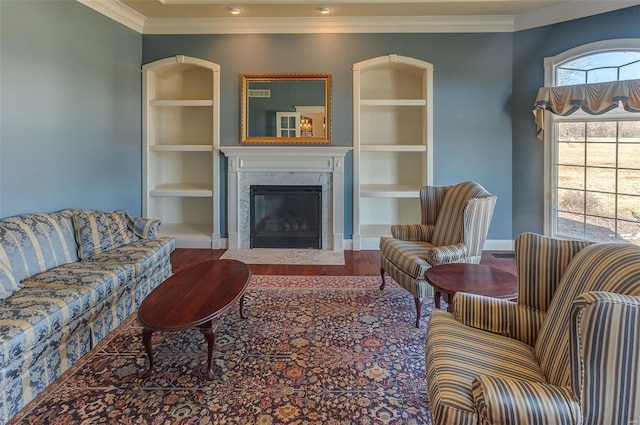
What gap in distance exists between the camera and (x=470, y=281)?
7.84 ft

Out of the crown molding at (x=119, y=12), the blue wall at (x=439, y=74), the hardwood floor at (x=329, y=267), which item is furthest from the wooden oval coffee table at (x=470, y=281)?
the crown molding at (x=119, y=12)

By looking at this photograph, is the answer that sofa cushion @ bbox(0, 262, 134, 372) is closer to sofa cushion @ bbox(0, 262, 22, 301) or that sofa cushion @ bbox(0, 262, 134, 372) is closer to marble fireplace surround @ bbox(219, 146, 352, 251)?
sofa cushion @ bbox(0, 262, 22, 301)

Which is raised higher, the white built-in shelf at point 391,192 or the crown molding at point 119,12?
the crown molding at point 119,12

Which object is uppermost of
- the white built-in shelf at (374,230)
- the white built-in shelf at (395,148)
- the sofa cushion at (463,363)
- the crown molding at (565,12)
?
the crown molding at (565,12)

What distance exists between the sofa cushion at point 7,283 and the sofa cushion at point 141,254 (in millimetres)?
610

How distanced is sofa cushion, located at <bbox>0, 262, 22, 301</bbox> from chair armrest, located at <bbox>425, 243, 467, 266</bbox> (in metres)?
2.85

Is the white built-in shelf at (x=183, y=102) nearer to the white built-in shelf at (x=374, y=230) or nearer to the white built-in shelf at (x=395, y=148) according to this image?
the white built-in shelf at (x=395, y=148)

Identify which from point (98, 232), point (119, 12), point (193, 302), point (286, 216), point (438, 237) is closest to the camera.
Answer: point (193, 302)

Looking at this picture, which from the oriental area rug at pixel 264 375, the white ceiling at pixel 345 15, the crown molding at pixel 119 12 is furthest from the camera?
the white ceiling at pixel 345 15

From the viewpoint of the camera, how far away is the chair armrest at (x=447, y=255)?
281cm

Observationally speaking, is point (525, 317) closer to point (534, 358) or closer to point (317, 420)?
point (534, 358)

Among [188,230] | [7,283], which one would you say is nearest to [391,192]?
[188,230]

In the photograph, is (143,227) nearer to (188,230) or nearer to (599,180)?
(188,230)

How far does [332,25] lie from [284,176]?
82.9 inches
